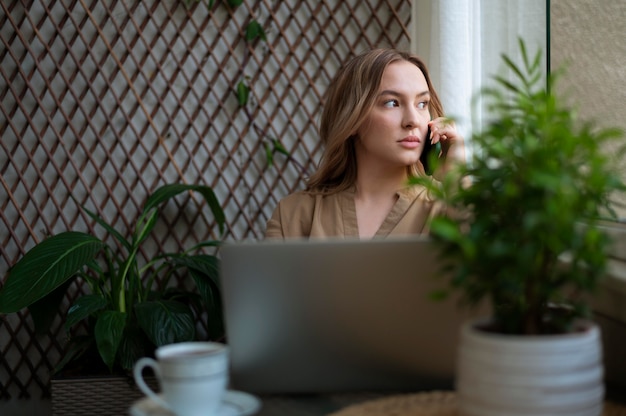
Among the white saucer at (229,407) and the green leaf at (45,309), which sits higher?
the white saucer at (229,407)

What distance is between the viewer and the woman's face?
1.35m

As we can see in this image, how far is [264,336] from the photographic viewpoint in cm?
68

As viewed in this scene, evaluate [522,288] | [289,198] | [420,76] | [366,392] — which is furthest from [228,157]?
[522,288]

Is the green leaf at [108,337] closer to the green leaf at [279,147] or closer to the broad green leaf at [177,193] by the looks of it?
the broad green leaf at [177,193]

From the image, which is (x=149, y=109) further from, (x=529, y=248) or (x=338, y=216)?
(x=529, y=248)

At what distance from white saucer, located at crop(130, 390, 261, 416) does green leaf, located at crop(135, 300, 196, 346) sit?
1206mm

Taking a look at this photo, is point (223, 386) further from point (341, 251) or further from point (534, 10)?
point (534, 10)

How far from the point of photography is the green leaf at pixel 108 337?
1790 mm

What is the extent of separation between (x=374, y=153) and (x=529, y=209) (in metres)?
0.89

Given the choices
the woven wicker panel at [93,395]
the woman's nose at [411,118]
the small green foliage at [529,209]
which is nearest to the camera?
the small green foliage at [529,209]

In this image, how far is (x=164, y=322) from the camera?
186cm

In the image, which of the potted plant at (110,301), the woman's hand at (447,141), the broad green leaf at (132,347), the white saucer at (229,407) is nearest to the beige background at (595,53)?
the woman's hand at (447,141)

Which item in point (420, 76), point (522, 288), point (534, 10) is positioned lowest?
point (522, 288)

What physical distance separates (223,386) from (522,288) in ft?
0.87
